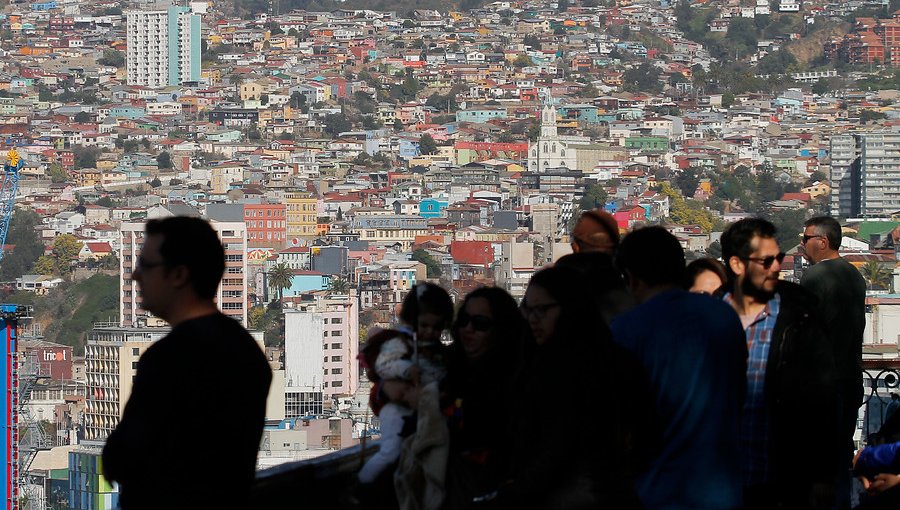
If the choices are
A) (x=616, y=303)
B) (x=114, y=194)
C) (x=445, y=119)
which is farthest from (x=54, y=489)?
(x=445, y=119)

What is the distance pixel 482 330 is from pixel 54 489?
1029 inches

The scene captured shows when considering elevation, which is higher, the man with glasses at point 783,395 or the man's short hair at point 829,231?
the man's short hair at point 829,231

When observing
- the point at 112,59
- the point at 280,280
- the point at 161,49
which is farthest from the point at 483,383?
the point at 112,59

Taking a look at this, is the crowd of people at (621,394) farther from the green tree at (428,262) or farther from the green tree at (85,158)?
the green tree at (85,158)

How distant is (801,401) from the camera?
107 inches

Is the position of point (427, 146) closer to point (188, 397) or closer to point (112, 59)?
point (112, 59)

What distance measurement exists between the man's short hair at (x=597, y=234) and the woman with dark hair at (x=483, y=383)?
0.60m

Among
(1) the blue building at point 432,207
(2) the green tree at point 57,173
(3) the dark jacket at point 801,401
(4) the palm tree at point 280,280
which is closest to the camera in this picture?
(3) the dark jacket at point 801,401

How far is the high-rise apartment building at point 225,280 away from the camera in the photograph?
4041 centimetres

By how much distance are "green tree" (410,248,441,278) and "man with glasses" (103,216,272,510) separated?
4256 centimetres

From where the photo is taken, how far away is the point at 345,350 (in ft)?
120

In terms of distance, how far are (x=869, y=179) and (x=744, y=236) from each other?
185 feet

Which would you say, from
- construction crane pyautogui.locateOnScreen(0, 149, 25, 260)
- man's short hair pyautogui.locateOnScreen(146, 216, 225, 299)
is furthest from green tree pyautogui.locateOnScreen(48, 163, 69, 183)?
man's short hair pyautogui.locateOnScreen(146, 216, 225, 299)

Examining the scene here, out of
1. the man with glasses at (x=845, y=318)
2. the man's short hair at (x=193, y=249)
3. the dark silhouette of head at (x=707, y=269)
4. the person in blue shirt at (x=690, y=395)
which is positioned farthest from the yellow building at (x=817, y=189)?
the man's short hair at (x=193, y=249)
